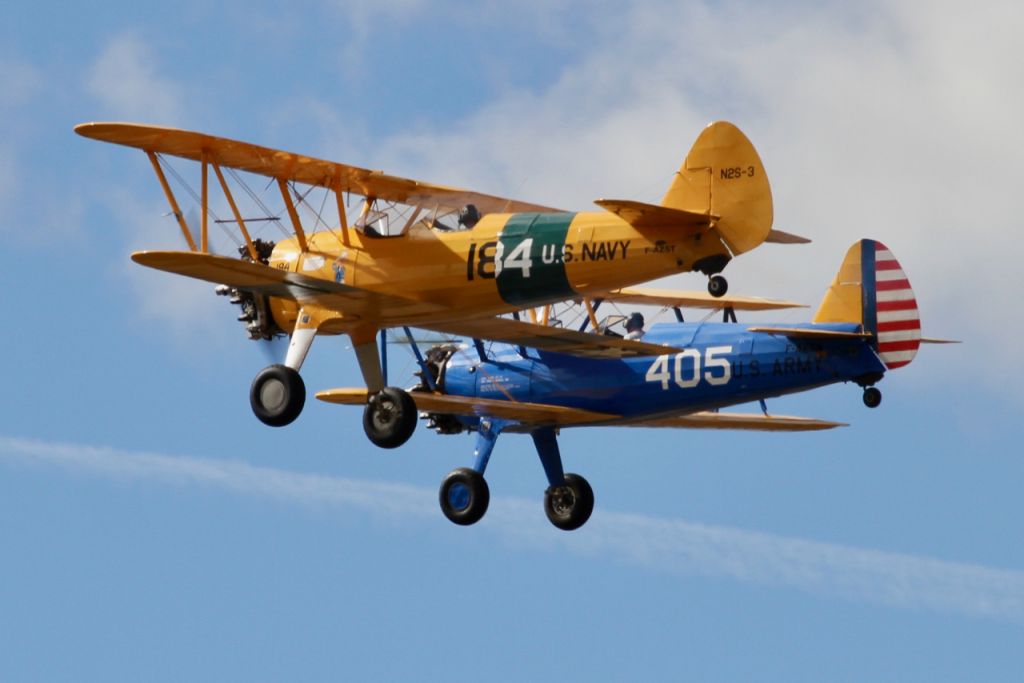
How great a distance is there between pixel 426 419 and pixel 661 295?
4.74 meters

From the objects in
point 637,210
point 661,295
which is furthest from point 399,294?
point 661,295

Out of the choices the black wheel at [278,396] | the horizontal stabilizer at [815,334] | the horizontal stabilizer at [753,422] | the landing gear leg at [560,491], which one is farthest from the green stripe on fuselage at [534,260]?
the horizontal stabilizer at [753,422]

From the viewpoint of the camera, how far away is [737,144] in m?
25.5

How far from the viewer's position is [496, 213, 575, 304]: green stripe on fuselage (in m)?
26.2

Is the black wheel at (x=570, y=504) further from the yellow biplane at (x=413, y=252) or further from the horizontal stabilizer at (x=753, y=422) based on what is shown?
the yellow biplane at (x=413, y=252)

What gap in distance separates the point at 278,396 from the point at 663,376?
6.40 metres

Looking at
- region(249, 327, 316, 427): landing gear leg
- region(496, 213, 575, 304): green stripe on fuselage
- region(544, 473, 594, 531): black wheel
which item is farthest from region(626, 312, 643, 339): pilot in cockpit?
region(249, 327, 316, 427): landing gear leg

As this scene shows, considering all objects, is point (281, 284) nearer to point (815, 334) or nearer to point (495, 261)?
point (495, 261)

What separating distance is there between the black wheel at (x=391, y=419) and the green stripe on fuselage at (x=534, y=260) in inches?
69.1

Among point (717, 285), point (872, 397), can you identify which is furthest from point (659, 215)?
point (872, 397)

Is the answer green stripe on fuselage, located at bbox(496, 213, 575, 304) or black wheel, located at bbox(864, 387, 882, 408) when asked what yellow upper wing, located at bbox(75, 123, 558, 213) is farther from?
black wheel, located at bbox(864, 387, 882, 408)

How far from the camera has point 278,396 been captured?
27047 mm

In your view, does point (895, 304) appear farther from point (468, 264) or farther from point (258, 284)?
point (258, 284)

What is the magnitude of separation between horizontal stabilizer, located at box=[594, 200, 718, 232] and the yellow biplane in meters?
0.02
